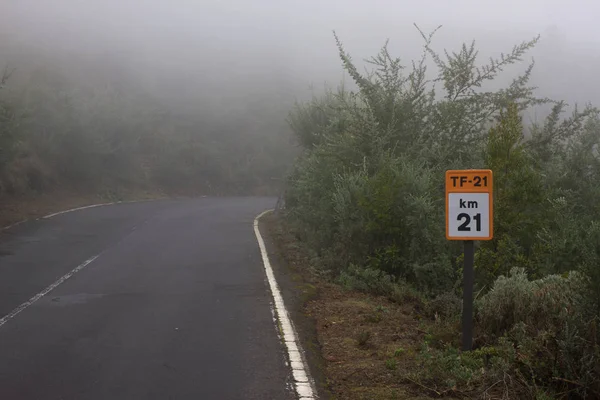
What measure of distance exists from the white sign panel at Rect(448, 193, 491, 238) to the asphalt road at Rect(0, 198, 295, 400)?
2260 mm

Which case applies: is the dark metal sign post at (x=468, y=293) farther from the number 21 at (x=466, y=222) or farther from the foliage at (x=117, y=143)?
the foliage at (x=117, y=143)

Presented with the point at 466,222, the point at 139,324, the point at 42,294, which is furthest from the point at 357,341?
the point at 42,294

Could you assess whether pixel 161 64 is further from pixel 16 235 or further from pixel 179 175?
pixel 16 235

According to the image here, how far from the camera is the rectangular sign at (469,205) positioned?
6.80m

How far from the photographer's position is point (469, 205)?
6871mm

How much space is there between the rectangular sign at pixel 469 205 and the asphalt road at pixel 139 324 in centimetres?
227

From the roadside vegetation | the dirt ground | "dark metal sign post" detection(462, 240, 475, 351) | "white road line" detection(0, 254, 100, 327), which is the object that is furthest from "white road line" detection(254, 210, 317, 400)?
"white road line" detection(0, 254, 100, 327)

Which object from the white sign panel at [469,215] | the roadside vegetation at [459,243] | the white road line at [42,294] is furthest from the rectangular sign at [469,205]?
the white road line at [42,294]

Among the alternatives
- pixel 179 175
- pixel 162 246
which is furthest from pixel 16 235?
pixel 179 175

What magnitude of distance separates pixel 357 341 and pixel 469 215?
7.19ft

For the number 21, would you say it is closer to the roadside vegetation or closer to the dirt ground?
the roadside vegetation

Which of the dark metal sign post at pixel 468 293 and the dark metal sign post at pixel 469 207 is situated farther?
the dark metal sign post at pixel 468 293

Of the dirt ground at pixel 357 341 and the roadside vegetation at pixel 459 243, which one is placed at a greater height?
the roadside vegetation at pixel 459 243

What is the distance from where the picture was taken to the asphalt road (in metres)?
6.54
